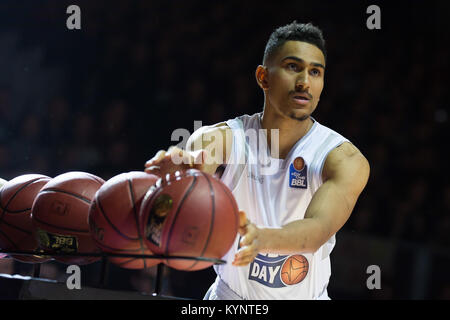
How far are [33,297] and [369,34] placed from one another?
25.1ft

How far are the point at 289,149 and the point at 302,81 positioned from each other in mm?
402

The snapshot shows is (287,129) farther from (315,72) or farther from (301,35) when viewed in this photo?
(301,35)

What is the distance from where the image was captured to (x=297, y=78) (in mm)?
2852

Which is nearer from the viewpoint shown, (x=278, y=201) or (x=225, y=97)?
(x=278, y=201)

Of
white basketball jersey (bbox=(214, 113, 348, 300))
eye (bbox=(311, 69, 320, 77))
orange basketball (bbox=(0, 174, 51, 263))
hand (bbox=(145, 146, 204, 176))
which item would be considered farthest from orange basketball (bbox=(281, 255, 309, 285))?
orange basketball (bbox=(0, 174, 51, 263))

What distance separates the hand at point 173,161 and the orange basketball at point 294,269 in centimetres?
70

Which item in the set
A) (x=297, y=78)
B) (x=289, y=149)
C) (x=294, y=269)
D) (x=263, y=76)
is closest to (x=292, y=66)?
(x=297, y=78)

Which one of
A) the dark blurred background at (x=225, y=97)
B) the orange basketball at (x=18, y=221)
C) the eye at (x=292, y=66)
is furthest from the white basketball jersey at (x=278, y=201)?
the dark blurred background at (x=225, y=97)

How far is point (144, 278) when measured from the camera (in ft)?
16.0

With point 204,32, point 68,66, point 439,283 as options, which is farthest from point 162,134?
point 439,283

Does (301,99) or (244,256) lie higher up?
(301,99)

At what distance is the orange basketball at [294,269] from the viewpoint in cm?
281

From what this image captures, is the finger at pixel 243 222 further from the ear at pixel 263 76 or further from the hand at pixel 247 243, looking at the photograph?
the ear at pixel 263 76

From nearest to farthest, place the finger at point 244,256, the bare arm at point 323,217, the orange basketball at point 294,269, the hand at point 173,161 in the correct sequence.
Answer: the finger at point 244,256
the bare arm at point 323,217
the hand at point 173,161
the orange basketball at point 294,269
